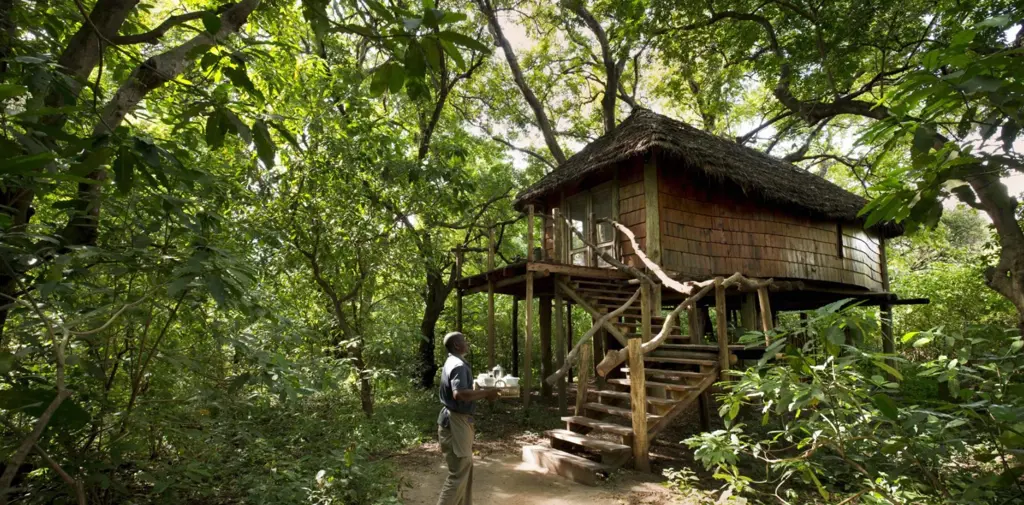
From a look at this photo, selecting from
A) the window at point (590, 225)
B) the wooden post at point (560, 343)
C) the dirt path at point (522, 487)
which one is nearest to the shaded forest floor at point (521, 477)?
the dirt path at point (522, 487)

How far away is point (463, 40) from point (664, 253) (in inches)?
338

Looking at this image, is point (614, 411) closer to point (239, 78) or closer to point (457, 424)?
point (457, 424)

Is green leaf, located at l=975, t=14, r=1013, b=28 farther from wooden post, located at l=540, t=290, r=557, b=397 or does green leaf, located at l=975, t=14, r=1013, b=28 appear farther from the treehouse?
wooden post, located at l=540, t=290, r=557, b=397

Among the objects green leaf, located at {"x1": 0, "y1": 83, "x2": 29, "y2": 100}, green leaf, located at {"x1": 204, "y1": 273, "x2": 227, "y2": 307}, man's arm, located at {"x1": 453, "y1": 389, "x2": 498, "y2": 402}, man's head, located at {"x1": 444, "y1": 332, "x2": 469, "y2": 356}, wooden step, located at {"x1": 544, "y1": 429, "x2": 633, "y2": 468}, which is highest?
green leaf, located at {"x1": 0, "y1": 83, "x2": 29, "y2": 100}

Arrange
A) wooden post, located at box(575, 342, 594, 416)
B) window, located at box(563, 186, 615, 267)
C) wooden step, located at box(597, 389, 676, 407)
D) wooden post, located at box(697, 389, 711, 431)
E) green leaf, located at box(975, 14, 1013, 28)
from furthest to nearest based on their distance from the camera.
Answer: window, located at box(563, 186, 615, 267) < wooden post, located at box(697, 389, 711, 431) < wooden post, located at box(575, 342, 594, 416) < wooden step, located at box(597, 389, 676, 407) < green leaf, located at box(975, 14, 1013, 28)

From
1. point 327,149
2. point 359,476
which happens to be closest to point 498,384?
point 359,476

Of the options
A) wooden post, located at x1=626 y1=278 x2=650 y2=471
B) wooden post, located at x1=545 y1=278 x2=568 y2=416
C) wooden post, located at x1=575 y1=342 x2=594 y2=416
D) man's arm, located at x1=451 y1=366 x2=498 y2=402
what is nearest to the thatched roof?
wooden post, located at x1=545 y1=278 x2=568 y2=416

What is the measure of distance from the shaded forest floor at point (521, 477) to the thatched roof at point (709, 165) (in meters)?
4.77

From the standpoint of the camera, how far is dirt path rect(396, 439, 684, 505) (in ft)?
16.8

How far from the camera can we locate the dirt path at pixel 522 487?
5.11 m

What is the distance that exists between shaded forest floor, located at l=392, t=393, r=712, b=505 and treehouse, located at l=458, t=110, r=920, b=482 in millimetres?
527

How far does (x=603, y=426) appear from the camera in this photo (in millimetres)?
6297

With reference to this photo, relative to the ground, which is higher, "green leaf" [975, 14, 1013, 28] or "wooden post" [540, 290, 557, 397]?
"green leaf" [975, 14, 1013, 28]

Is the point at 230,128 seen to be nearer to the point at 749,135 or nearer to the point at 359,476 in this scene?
the point at 359,476
